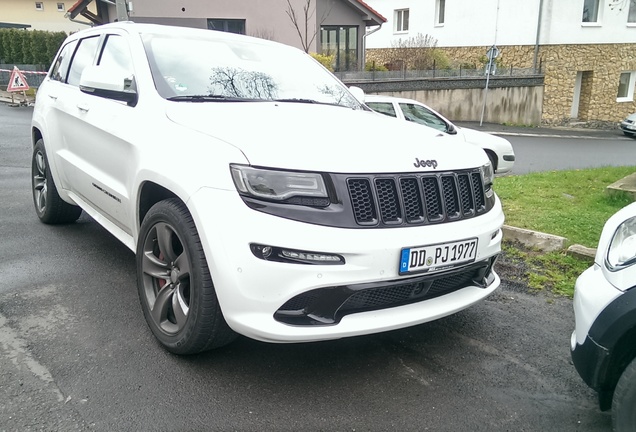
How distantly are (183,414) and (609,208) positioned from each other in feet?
18.7

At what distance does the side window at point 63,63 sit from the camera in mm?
5078

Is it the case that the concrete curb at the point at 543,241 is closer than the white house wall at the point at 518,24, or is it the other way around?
the concrete curb at the point at 543,241

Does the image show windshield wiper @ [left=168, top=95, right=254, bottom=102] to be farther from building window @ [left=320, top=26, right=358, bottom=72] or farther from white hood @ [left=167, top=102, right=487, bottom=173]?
building window @ [left=320, top=26, right=358, bottom=72]

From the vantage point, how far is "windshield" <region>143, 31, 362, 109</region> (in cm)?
359

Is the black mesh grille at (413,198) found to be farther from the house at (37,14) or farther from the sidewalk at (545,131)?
the house at (37,14)

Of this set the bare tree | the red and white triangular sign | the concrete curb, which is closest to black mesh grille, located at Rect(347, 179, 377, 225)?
the concrete curb

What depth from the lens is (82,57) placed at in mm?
4793

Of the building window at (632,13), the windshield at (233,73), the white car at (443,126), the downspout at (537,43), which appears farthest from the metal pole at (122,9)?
the building window at (632,13)

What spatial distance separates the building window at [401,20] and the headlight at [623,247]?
3087cm

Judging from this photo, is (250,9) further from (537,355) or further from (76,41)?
(537,355)

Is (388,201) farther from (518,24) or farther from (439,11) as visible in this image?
(439,11)

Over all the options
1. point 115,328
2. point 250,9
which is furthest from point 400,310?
point 250,9

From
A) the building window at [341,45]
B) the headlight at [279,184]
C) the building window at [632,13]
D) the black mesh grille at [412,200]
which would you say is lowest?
the black mesh grille at [412,200]

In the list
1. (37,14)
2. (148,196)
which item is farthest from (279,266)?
(37,14)
